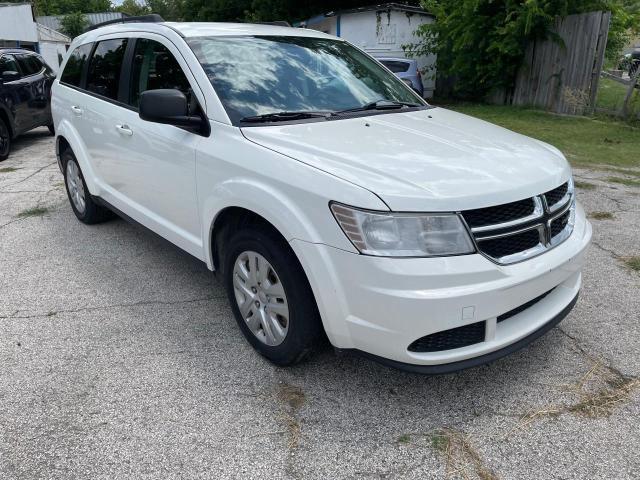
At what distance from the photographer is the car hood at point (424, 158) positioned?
7.55 feet

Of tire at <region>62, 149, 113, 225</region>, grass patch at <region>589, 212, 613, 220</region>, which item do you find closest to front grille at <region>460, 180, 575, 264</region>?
grass patch at <region>589, 212, 613, 220</region>

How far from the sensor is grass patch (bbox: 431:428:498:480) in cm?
222

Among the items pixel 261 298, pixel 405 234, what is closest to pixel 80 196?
pixel 261 298

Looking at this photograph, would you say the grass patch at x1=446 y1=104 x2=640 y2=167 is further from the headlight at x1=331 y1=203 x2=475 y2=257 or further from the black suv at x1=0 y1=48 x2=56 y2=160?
the black suv at x1=0 y1=48 x2=56 y2=160

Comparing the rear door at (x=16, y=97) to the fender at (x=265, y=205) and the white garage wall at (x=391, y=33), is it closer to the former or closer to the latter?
the fender at (x=265, y=205)

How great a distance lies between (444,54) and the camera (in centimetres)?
1603

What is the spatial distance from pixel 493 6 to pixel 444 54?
2.70 metres

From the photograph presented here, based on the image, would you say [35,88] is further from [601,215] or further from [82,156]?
[601,215]

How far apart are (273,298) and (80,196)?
342 cm

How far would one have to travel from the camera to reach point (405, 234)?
7.40 ft

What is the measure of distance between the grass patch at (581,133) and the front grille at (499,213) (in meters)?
6.15

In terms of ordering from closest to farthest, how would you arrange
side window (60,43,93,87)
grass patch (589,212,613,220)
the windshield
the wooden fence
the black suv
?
the windshield < side window (60,43,93,87) < grass patch (589,212,613,220) < the black suv < the wooden fence

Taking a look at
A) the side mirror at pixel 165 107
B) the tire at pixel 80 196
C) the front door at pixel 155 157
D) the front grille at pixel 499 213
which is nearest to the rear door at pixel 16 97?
the tire at pixel 80 196

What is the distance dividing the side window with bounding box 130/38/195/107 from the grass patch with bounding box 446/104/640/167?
6480 millimetres
